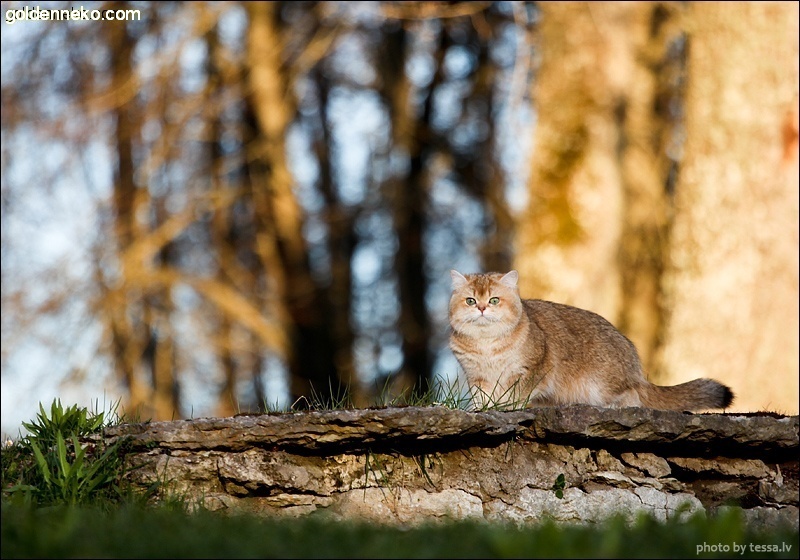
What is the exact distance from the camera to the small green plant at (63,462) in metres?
5.57

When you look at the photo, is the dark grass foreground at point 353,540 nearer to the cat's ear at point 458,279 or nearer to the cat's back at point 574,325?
the cat's back at point 574,325

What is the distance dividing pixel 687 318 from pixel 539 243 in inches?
66.7

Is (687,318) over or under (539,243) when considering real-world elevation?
under

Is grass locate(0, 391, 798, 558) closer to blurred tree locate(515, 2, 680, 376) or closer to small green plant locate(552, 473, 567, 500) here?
small green plant locate(552, 473, 567, 500)

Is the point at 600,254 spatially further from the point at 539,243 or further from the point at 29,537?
the point at 29,537

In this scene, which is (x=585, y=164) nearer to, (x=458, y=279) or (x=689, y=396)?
(x=458, y=279)

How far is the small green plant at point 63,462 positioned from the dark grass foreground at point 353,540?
1167mm

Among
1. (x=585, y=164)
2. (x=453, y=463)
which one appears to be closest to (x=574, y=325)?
(x=453, y=463)

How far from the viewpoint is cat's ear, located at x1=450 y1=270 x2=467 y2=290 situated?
25.2 feet

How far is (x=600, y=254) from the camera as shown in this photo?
34.9 feet

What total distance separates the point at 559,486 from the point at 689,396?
156 centimetres

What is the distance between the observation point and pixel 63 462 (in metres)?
5.63

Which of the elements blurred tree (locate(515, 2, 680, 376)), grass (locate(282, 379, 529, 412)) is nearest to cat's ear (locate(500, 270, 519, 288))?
grass (locate(282, 379, 529, 412))

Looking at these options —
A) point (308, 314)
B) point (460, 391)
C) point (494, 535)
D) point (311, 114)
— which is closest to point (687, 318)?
point (460, 391)
